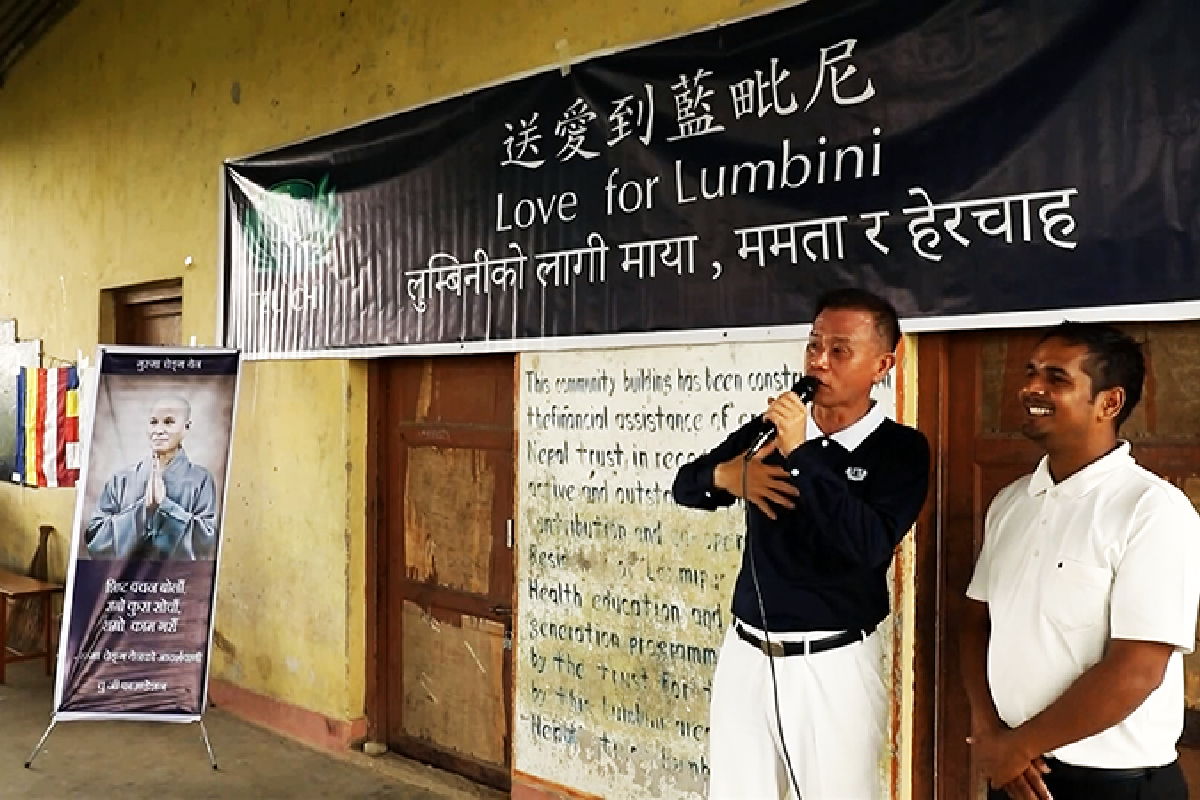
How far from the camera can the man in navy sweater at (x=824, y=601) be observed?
7.11 ft

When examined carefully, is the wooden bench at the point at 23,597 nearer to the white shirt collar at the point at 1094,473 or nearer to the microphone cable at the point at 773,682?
the microphone cable at the point at 773,682

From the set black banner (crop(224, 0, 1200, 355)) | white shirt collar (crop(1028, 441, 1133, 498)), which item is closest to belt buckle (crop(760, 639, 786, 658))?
white shirt collar (crop(1028, 441, 1133, 498))

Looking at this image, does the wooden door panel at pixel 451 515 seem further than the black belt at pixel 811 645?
Yes

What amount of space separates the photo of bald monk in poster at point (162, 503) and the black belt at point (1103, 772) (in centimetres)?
351

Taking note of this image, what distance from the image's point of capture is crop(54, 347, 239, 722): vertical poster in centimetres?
444

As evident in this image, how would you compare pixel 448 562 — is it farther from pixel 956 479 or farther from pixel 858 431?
pixel 858 431

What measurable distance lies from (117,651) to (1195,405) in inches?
153

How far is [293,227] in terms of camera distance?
4.82m

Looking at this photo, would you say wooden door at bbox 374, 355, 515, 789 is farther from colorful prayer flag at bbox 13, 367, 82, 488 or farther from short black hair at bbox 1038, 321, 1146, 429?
colorful prayer flag at bbox 13, 367, 82, 488

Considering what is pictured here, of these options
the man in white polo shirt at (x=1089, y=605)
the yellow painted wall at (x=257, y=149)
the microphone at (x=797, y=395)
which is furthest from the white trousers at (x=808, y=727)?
the yellow painted wall at (x=257, y=149)

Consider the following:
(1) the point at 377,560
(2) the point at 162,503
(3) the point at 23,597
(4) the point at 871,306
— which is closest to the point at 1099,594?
(4) the point at 871,306

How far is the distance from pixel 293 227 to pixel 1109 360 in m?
3.65

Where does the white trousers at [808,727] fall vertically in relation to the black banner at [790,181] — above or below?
below

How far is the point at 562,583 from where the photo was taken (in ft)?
12.0
